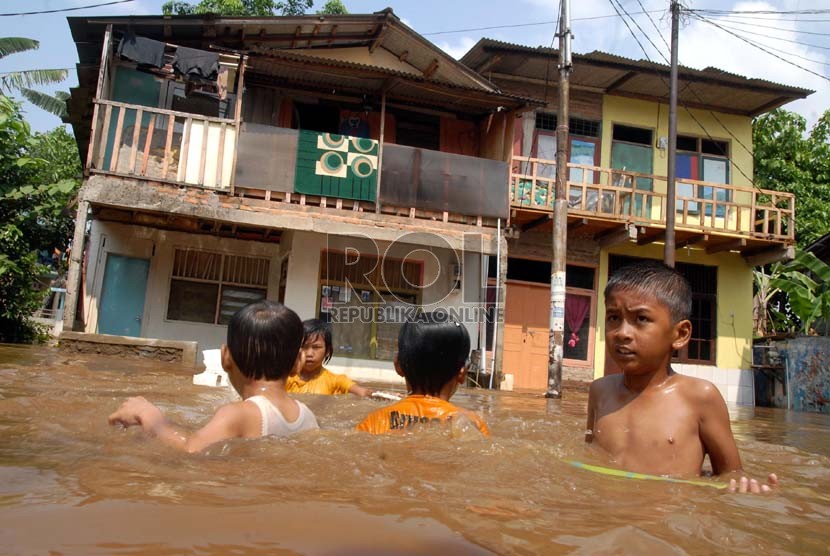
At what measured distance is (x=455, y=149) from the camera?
513 inches

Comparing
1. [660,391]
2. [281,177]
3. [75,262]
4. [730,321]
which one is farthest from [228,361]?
[730,321]

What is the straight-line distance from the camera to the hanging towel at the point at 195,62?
9875 mm

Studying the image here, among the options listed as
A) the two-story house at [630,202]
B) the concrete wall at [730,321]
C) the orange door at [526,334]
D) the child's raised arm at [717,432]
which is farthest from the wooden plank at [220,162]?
the child's raised arm at [717,432]

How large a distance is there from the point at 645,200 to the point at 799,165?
8345 mm

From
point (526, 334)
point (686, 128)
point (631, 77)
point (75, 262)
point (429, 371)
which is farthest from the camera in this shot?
point (686, 128)

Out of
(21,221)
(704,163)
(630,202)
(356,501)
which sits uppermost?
(704,163)

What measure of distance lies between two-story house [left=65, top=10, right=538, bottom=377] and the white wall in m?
0.03

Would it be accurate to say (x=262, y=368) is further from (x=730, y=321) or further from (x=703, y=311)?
(x=730, y=321)

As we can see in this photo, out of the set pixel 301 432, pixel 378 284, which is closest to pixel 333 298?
pixel 378 284

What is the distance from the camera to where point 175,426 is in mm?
2436

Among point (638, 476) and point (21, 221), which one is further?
point (21, 221)

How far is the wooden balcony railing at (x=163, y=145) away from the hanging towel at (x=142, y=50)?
0.77m

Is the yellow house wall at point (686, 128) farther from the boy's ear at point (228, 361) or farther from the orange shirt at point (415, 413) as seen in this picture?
the boy's ear at point (228, 361)

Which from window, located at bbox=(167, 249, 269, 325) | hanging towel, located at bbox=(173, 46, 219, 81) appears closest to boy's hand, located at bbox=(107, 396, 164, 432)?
hanging towel, located at bbox=(173, 46, 219, 81)
